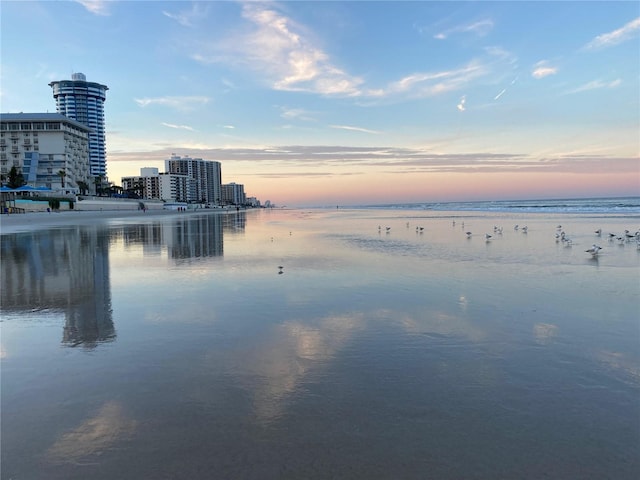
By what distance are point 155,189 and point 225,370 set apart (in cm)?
21105

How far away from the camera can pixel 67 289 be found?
10.3m

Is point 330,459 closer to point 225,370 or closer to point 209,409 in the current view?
point 209,409

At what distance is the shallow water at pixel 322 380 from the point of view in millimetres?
3504

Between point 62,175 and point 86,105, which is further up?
point 86,105

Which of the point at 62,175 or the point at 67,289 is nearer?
the point at 67,289

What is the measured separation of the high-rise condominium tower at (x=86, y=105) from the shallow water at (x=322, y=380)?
186016 millimetres

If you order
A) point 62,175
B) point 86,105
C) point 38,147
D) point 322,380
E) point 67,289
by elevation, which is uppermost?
point 86,105

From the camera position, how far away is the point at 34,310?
8414 mm

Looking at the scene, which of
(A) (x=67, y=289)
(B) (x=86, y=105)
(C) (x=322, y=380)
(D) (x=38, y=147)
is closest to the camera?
(C) (x=322, y=380)

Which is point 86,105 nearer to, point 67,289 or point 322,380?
point 67,289

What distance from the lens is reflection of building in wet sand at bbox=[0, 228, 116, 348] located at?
7.24 m

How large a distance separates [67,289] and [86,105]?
197 meters

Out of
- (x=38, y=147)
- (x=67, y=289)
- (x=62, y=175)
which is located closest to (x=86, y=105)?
(x=38, y=147)

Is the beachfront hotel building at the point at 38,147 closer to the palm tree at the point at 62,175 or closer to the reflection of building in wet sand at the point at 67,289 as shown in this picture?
the palm tree at the point at 62,175
